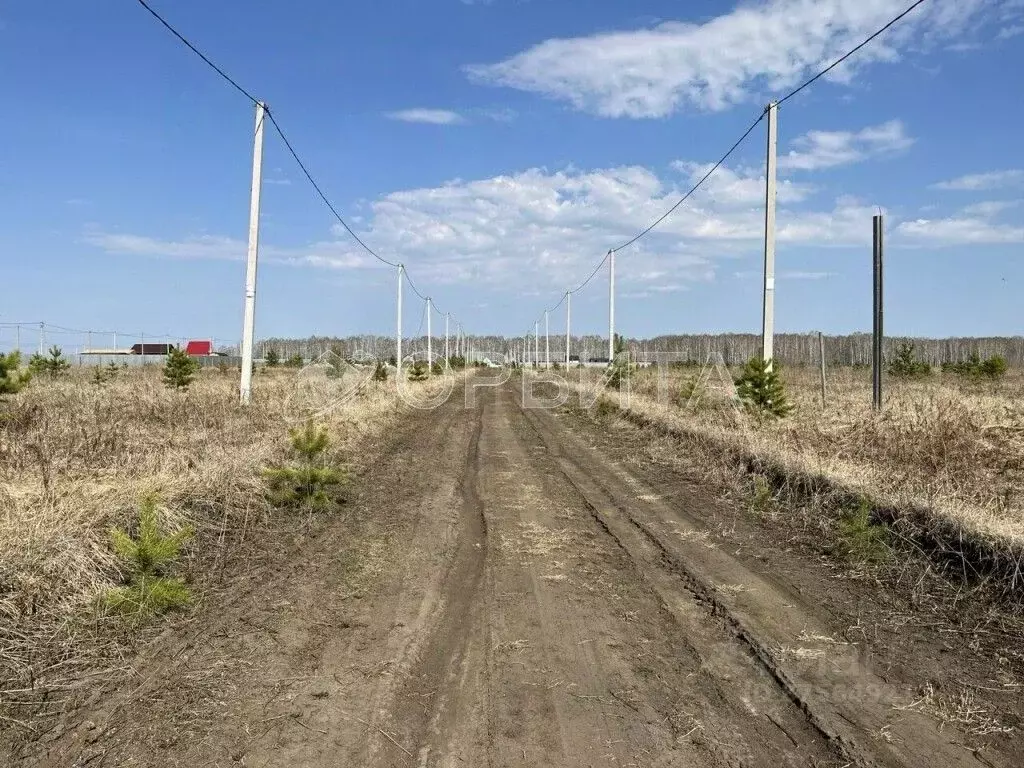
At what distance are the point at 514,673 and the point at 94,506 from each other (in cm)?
435

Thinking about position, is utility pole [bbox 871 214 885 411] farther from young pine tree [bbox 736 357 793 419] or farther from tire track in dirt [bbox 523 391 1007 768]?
tire track in dirt [bbox 523 391 1007 768]

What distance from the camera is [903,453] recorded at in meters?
10.9

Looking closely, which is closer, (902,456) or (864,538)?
Result: (864,538)

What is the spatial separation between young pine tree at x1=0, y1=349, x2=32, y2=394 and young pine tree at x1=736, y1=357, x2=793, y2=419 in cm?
1297

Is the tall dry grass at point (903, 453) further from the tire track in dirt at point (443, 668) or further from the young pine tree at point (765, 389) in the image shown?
the tire track in dirt at point (443, 668)

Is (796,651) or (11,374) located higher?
(11,374)

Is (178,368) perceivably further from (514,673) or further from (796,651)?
(796,651)

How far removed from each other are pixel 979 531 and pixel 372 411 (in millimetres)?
15756

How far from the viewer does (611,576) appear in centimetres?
628

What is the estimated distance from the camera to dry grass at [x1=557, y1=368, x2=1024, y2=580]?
708 cm

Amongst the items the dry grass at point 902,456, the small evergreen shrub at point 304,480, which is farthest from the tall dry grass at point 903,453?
the small evergreen shrub at point 304,480

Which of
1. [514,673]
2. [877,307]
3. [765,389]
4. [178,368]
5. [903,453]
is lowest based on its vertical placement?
[514,673]

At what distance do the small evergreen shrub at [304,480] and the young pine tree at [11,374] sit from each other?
11.2ft

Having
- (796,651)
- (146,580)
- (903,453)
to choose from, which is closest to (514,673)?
(796,651)
